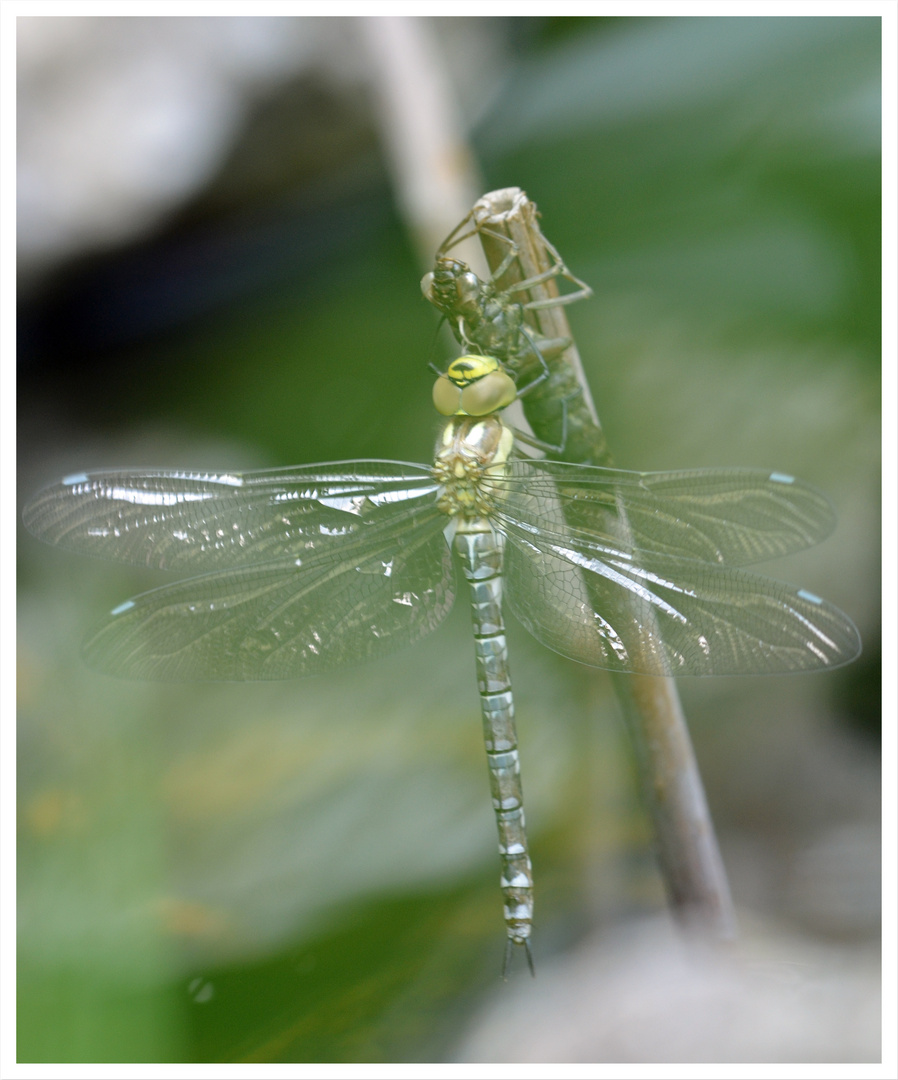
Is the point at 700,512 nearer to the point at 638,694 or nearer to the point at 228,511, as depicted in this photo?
the point at 638,694

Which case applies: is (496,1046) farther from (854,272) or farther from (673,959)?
(854,272)

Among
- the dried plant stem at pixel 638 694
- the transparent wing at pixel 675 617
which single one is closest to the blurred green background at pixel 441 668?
the dried plant stem at pixel 638 694

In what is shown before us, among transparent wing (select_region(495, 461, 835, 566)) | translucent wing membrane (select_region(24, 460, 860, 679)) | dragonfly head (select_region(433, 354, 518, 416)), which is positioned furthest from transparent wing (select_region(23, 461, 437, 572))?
transparent wing (select_region(495, 461, 835, 566))

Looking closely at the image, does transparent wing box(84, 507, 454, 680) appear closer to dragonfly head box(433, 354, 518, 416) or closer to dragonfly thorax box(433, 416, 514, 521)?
dragonfly thorax box(433, 416, 514, 521)

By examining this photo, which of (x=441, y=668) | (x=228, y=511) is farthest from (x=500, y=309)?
(x=441, y=668)

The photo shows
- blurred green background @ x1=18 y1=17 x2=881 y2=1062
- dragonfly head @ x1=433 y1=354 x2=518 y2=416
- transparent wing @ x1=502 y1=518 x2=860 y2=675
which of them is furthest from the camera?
blurred green background @ x1=18 y1=17 x2=881 y2=1062

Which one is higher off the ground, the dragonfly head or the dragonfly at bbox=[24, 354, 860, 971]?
the dragonfly head

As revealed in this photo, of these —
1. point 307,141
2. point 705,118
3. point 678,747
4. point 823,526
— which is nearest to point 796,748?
point 678,747
